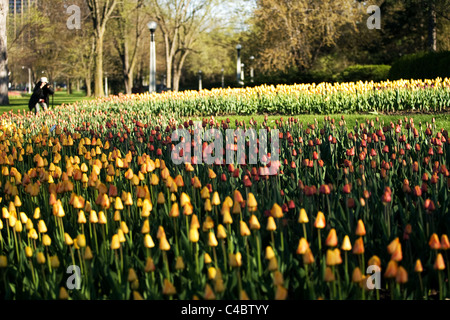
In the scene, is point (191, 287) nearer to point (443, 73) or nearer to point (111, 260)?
point (111, 260)

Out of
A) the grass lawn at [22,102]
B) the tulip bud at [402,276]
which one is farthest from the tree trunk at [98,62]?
the tulip bud at [402,276]

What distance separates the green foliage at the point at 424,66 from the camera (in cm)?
1978

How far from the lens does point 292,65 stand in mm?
34844

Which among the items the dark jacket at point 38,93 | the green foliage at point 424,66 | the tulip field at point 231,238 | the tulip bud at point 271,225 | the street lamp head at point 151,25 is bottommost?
the tulip field at point 231,238

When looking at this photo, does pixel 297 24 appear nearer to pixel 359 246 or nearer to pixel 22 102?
pixel 22 102

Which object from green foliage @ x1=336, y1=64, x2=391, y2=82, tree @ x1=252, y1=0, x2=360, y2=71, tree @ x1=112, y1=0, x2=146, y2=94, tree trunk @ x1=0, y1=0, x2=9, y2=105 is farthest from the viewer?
tree @ x1=112, y1=0, x2=146, y2=94

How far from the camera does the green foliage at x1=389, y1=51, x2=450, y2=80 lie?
1978cm

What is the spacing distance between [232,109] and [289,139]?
927 centimetres

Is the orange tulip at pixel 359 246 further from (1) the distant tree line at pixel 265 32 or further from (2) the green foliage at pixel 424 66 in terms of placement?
(1) the distant tree line at pixel 265 32

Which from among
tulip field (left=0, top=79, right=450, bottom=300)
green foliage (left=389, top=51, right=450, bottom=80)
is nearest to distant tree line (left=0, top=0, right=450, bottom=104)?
green foliage (left=389, top=51, right=450, bottom=80)

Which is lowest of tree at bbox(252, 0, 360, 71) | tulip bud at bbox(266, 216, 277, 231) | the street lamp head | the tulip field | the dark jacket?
the tulip field

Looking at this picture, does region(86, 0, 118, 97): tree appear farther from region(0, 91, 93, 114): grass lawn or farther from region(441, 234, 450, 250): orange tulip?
region(441, 234, 450, 250): orange tulip

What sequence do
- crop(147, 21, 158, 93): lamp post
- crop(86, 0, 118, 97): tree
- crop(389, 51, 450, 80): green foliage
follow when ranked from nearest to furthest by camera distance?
crop(389, 51, 450, 80): green foliage < crop(147, 21, 158, 93): lamp post < crop(86, 0, 118, 97): tree
